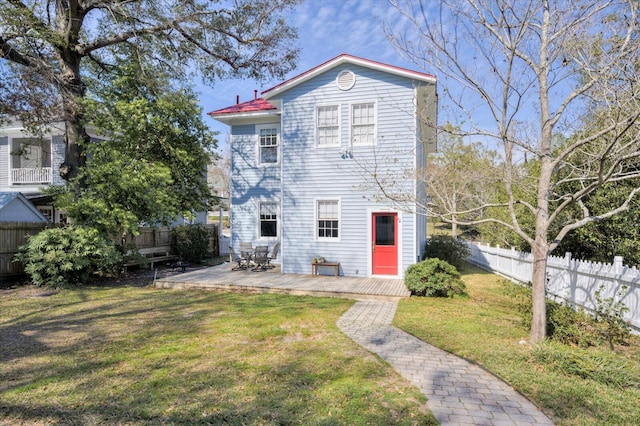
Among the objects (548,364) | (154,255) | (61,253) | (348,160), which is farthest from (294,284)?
(154,255)

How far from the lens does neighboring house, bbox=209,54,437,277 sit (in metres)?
11.0

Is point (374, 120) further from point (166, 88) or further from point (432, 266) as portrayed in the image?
point (166, 88)

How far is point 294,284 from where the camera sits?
10211 millimetres

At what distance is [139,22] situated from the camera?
12.5 m

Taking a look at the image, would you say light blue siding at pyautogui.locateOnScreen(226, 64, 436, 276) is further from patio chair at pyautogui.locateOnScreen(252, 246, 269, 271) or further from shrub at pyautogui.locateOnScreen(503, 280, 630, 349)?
shrub at pyautogui.locateOnScreen(503, 280, 630, 349)

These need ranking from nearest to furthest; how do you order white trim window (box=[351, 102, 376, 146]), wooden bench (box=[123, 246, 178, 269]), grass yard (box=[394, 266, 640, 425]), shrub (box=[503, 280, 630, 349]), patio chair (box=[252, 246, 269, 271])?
grass yard (box=[394, 266, 640, 425])
shrub (box=[503, 280, 630, 349])
white trim window (box=[351, 102, 376, 146])
patio chair (box=[252, 246, 269, 271])
wooden bench (box=[123, 246, 178, 269])

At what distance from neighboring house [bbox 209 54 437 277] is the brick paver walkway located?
16.5 feet

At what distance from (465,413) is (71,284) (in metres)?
11.6

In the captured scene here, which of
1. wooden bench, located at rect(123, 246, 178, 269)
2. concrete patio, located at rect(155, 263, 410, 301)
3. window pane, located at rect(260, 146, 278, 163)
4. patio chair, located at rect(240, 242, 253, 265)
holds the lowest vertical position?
concrete patio, located at rect(155, 263, 410, 301)

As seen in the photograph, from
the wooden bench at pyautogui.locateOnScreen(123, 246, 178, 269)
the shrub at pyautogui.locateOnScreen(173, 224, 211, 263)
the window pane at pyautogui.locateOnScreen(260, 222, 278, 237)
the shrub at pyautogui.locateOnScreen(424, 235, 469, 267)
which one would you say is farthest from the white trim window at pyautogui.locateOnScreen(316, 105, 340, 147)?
the wooden bench at pyautogui.locateOnScreen(123, 246, 178, 269)

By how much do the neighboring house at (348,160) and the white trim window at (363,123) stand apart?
3 centimetres

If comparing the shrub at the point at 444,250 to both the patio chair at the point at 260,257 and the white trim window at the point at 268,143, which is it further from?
the white trim window at the point at 268,143

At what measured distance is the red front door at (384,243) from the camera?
36.7 feet

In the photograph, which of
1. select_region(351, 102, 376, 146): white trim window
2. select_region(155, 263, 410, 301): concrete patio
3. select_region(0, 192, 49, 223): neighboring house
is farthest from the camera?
select_region(351, 102, 376, 146): white trim window
